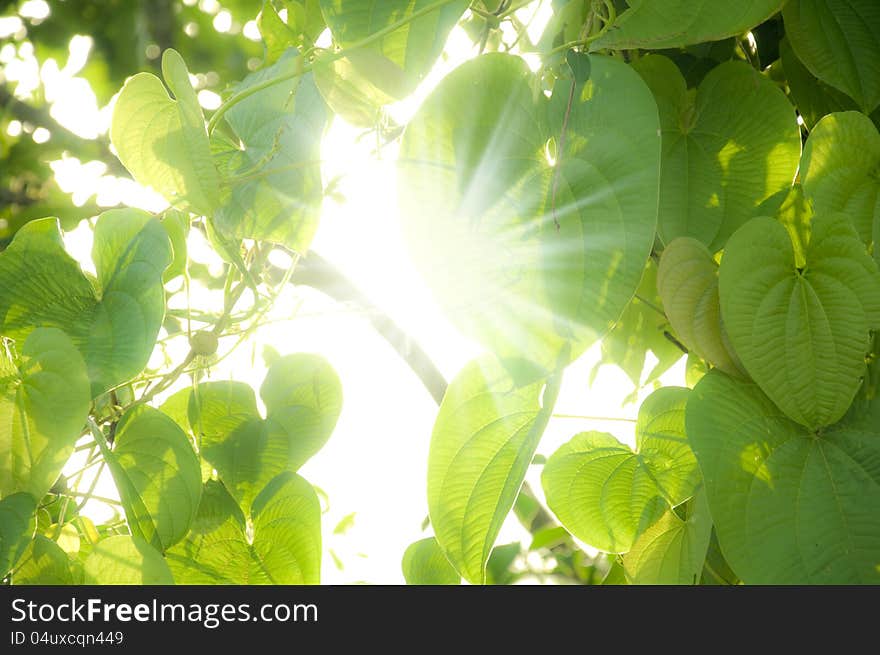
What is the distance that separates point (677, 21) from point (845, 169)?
14 cm

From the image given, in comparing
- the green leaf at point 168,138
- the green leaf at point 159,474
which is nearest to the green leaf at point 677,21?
the green leaf at point 168,138

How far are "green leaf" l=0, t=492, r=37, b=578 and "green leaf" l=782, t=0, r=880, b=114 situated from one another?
487 millimetres

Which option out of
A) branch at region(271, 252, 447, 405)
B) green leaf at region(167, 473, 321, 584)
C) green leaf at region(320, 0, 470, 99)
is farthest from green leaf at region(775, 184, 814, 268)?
branch at region(271, 252, 447, 405)

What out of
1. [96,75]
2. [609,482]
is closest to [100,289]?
[609,482]

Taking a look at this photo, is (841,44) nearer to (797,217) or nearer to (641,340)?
(797,217)

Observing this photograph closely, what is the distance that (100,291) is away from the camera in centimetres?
47

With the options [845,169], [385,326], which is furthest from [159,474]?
[385,326]

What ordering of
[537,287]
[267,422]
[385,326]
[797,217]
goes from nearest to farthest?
1. [537,287]
2. [797,217]
3. [267,422]
4. [385,326]

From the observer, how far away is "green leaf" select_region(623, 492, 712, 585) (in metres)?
0.44

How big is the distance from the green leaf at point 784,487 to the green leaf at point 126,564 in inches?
11.2
